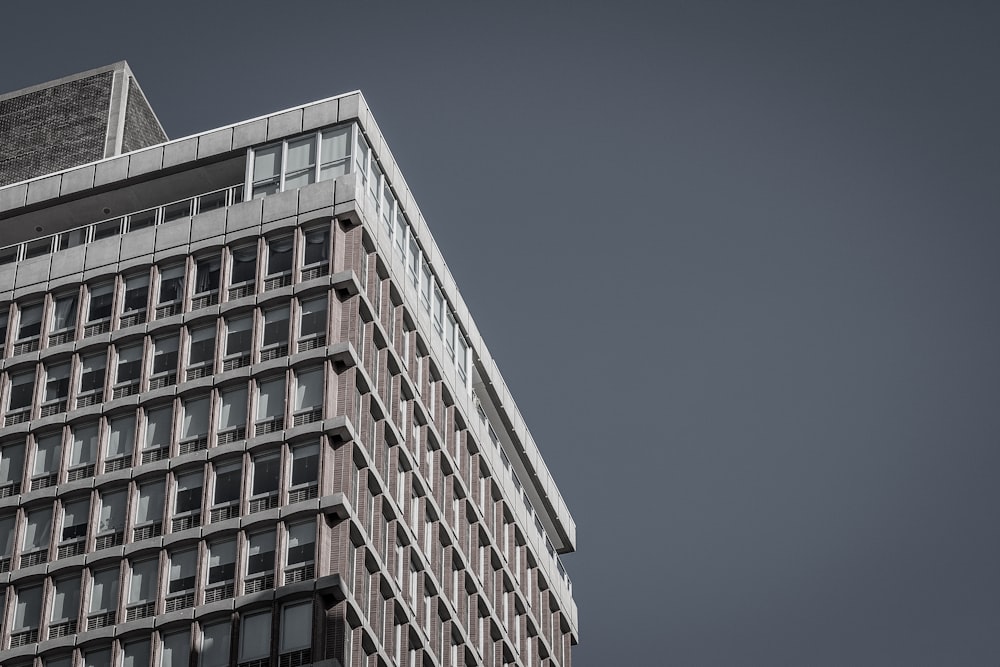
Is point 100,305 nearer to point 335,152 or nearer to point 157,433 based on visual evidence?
point 157,433

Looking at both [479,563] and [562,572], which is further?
[562,572]

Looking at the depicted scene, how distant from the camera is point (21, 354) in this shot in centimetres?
10838

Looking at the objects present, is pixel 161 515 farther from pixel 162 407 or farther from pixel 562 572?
pixel 562 572

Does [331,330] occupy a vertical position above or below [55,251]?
below

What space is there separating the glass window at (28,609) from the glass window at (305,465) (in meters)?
13.0

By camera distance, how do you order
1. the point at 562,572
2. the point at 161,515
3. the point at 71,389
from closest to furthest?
the point at 161,515 < the point at 71,389 < the point at 562,572

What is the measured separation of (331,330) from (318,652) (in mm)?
16677

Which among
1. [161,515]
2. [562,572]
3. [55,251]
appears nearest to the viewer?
[161,515]

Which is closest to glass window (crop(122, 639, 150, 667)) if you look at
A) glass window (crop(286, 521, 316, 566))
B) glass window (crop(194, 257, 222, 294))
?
glass window (crop(286, 521, 316, 566))

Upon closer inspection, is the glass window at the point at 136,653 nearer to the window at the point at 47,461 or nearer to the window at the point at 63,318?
the window at the point at 47,461

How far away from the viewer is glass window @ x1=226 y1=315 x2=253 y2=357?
103125mm

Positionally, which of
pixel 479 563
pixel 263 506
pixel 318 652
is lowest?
pixel 318 652

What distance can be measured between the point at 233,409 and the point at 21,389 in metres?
12.7

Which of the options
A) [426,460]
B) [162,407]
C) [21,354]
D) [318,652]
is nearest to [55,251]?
[21,354]
